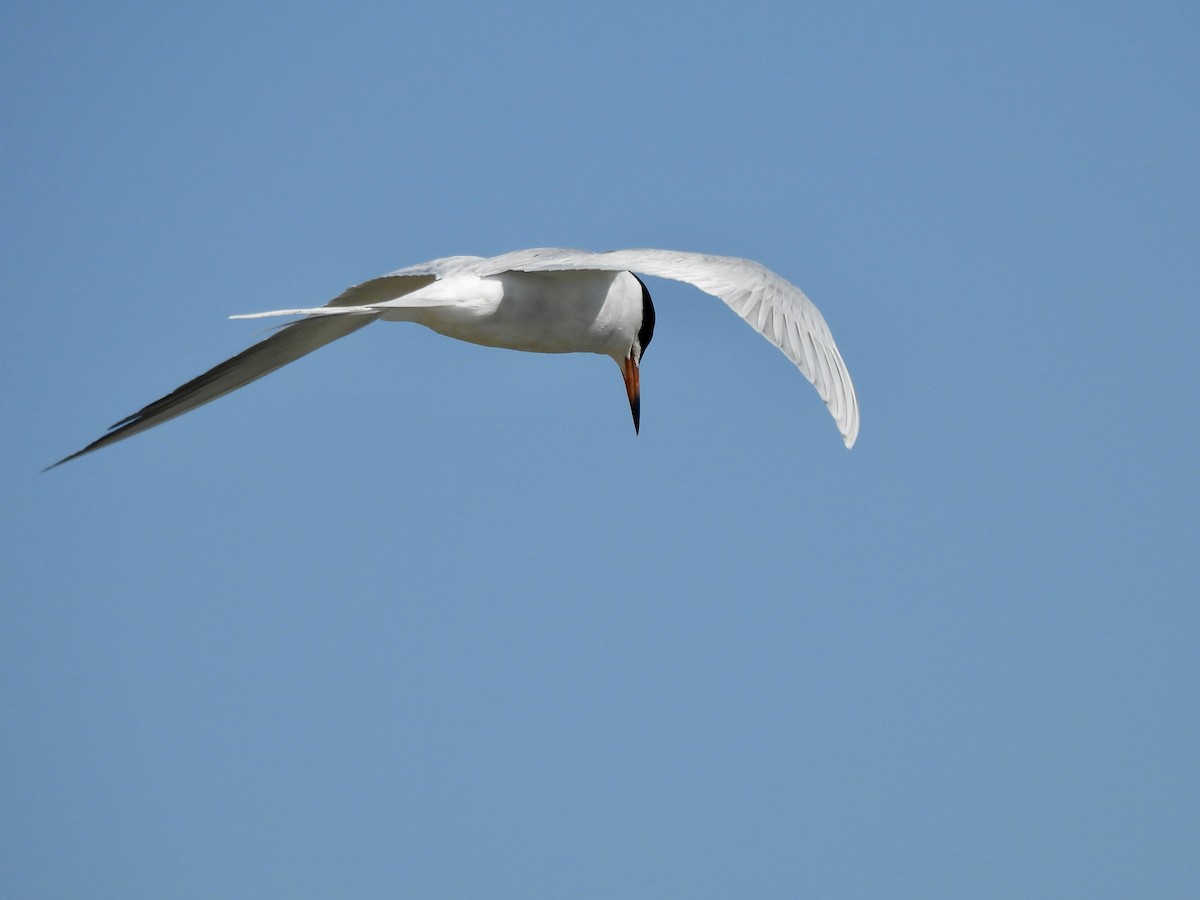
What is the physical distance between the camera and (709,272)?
22.4 feet

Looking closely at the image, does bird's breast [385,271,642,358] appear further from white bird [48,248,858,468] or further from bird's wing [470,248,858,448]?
bird's wing [470,248,858,448]

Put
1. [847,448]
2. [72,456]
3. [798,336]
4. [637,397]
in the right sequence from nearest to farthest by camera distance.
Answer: [847,448] < [798,336] < [72,456] < [637,397]

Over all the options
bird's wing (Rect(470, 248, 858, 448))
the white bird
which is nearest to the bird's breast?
the white bird

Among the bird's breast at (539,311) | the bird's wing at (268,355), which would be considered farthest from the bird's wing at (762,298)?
the bird's wing at (268,355)

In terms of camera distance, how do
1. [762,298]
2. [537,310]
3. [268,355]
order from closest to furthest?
[762,298] → [537,310] → [268,355]

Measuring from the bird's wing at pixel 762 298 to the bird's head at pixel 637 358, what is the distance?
1.22 meters

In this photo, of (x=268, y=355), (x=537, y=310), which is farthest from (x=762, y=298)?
(x=268, y=355)

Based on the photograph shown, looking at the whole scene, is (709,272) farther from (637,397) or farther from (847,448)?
(637,397)

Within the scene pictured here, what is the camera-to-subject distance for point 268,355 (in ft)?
27.2

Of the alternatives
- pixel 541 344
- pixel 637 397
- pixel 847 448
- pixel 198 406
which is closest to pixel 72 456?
pixel 198 406

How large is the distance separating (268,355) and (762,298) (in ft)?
9.40

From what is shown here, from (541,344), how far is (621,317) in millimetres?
506

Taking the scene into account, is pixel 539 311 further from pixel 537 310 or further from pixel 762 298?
pixel 762 298

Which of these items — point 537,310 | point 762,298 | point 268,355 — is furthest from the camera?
point 268,355
